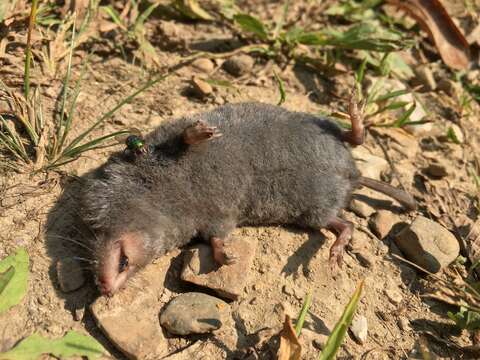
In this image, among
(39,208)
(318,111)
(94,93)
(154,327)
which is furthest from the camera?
(318,111)

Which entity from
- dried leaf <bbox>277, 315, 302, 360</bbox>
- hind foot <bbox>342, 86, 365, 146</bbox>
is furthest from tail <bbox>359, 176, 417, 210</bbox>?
dried leaf <bbox>277, 315, 302, 360</bbox>

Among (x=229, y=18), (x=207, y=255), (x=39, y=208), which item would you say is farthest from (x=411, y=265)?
(x=229, y=18)

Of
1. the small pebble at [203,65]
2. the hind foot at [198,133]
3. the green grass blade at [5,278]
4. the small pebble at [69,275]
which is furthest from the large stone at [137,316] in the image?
the small pebble at [203,65]

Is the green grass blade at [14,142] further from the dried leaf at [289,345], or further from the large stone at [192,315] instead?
the dried leaf at [289,345]

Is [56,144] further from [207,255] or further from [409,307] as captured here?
[409,307]

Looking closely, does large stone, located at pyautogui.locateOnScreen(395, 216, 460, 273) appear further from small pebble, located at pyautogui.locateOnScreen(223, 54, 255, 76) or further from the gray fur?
small pebble, located at pyautogui.locateOnScreen(223, 54, 255, 76)

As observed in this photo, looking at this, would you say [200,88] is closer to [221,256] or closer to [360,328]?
[221,256]
